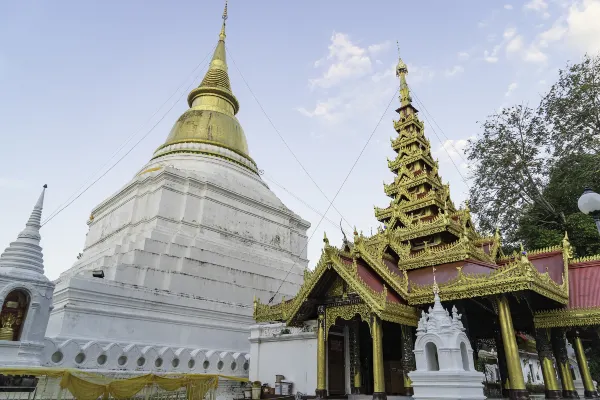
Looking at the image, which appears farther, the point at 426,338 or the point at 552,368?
the point at 552,368

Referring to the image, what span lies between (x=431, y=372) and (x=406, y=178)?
30.0 ft

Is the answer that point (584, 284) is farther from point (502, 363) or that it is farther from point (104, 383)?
point (104, 383)

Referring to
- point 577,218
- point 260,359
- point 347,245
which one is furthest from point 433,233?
point 577,218

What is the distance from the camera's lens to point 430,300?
915cm

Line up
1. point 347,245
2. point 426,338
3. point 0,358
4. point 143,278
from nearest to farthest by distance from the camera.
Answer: point 426,338 → point 0,358 → point 347,245 → point 143,278

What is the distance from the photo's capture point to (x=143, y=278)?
1443 centimetres

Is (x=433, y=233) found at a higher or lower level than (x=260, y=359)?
higher

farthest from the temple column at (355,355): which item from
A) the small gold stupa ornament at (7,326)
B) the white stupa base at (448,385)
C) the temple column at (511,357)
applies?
the small gold stupa ornament at (7,326)

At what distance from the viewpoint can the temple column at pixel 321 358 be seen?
31.3 feet

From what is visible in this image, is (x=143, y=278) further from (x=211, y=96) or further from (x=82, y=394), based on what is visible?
(x=211, y=96)

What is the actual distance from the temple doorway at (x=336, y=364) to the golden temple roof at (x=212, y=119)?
15.4 meters

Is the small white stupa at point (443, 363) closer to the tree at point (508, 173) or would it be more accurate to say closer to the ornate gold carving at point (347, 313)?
the ornate gold carving at point (347, 313)

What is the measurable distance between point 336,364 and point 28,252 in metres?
9.00

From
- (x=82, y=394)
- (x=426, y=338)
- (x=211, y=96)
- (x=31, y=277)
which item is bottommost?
(x=82, y=394)
